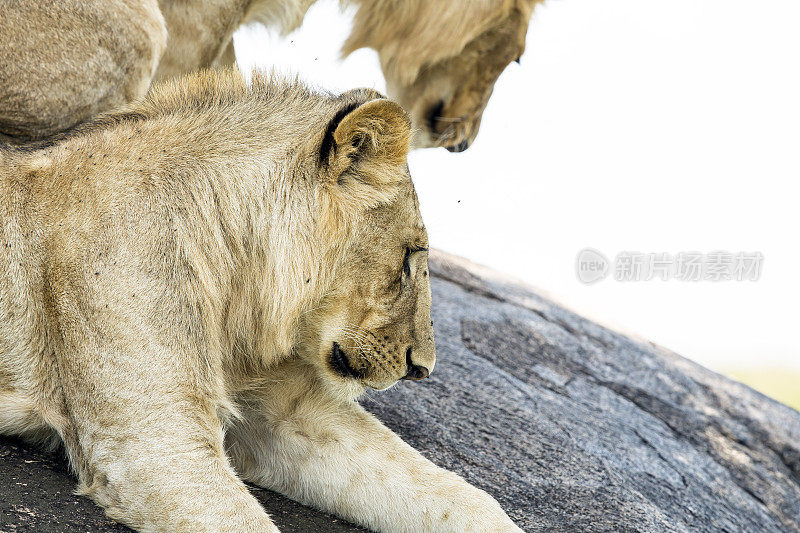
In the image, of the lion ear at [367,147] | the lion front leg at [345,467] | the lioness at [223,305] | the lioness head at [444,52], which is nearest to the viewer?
the lioness at [223,305]

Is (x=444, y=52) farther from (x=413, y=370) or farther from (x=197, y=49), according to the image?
(x=413, y=370)

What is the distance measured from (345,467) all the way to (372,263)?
625 mm

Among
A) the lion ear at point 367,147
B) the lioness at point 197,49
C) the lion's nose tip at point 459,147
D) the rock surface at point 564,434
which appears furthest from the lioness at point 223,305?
the lion's nose tip at point 459,147

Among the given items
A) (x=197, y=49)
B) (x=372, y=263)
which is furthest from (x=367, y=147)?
(x=197, y=49)

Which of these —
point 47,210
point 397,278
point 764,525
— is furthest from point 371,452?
point 764,525

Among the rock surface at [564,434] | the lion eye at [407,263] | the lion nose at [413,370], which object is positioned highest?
the lion eye at [407,263]

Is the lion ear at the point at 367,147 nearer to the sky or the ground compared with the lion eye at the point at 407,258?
nearer to the sky

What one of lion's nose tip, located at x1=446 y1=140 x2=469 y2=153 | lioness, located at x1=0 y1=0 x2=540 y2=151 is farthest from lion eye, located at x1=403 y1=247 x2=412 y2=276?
lion's nose tip, located at x1=446 y1=140 x2=469 y2=153

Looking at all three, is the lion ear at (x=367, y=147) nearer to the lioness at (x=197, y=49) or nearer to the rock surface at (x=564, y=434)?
the rock surface at (x=564, y=434)

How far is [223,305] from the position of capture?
7.88 feet

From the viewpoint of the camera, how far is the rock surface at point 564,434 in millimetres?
2602

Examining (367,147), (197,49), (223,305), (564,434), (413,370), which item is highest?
(197,49)

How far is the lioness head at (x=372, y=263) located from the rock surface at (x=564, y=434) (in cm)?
50

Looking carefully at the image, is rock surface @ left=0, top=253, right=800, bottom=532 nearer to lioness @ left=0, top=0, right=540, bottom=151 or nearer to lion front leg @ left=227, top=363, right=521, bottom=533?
lion front leg @ left=227, top=363, right=521, bottom=533
